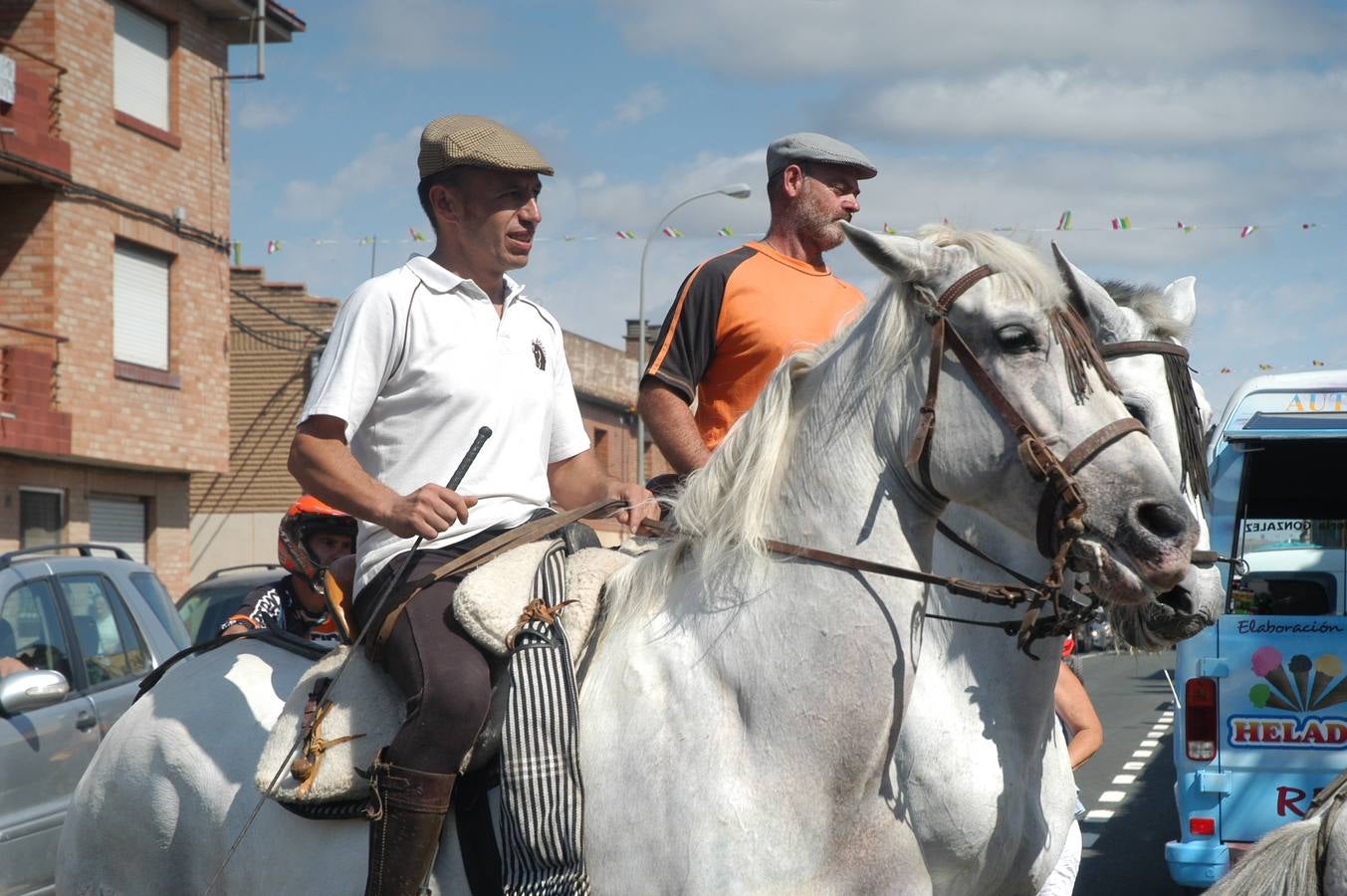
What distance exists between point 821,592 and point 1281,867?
1.28 m

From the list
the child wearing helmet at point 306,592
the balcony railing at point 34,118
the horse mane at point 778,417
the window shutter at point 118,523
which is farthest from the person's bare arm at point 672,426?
the window shutter at point 118,523

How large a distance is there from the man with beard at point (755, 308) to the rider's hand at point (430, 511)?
109cm

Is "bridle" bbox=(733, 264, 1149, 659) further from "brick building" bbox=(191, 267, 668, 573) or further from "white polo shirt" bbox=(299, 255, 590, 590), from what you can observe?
"brick building" bbox=(191, 267, 668, 573)

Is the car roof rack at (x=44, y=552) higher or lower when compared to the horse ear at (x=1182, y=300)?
Result: lower

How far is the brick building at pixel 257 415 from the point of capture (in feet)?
108

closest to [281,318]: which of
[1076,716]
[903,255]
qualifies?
[1076,716]

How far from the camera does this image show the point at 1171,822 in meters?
12.8

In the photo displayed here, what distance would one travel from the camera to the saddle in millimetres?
3541

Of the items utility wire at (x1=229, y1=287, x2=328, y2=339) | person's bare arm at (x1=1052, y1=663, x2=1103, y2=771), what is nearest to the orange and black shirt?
person's bare arm at (x1=1052, y1=663, x2=1103, y2=771)

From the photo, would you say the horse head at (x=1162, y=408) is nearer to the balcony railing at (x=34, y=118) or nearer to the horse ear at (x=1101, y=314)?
the horse ear at (x=1101, y=314)

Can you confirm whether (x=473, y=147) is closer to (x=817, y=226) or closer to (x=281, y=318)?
(x=817, y=226)

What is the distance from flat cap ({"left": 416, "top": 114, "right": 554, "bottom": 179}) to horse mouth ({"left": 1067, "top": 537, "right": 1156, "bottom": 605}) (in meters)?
1.81

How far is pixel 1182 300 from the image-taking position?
16.9 ft

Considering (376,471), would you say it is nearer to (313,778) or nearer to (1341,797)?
(313,778)
